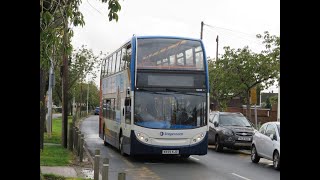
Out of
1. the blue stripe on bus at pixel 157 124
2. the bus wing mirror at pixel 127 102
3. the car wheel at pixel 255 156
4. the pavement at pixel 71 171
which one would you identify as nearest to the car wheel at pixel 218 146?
the car wheel at pixel 255 156

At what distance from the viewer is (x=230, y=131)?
65.1 feet

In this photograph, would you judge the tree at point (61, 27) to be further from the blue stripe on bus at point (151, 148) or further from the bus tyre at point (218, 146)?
the bus tyre at point (218, 146)

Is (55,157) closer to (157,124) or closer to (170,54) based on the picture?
(157,124)

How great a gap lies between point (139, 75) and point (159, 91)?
81 centimetres

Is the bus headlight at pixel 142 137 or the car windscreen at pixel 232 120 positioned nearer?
the bus headlight at pixel 142 137

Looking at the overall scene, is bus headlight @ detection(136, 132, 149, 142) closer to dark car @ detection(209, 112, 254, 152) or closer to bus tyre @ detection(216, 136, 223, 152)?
dark car @ detection(209, 112, 254, 152)

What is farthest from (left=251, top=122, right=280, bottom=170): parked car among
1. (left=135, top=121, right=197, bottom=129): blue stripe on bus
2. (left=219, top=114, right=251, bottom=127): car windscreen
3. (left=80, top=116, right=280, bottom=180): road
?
(left=219, top=114, right=251, bottom=127): car windscreen

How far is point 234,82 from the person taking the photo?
30953 millimetres

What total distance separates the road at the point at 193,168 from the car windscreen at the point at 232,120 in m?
2.17

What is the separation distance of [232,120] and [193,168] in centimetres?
688

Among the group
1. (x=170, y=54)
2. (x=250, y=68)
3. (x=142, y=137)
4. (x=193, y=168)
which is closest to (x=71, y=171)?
(x=142, y=137)

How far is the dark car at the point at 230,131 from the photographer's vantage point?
64.8 ft
